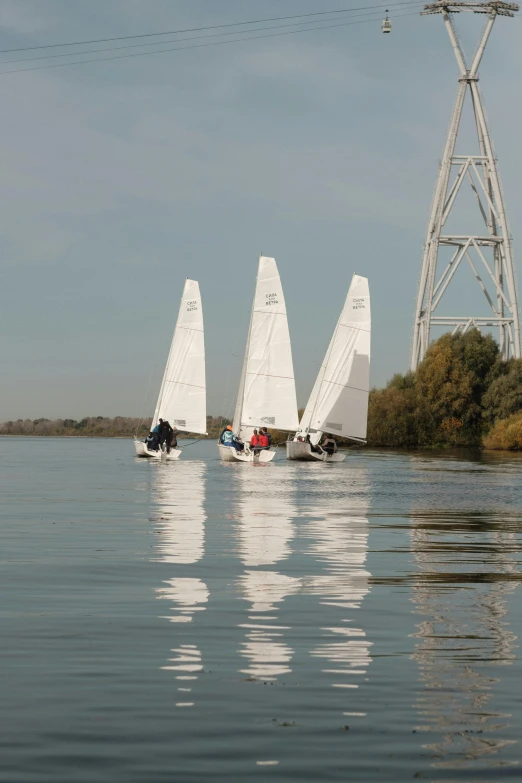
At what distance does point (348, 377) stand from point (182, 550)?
52447mm

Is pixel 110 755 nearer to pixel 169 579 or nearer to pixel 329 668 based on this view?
pixel 329 668

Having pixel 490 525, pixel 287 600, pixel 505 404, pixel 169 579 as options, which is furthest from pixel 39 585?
pixel 505 404

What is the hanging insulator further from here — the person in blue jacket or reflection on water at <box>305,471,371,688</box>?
reflection on water at <box>305,471,371,688</box>

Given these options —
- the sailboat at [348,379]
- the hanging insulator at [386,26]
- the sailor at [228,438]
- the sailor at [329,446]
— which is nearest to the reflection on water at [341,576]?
the sailor at [228,438]

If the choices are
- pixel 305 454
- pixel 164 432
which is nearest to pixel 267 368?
pixel 305 454

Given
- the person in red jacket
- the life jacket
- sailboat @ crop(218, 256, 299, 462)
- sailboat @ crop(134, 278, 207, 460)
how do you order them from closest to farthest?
the person in red jacket → the life jacket → sailboat @ crop(218, 256, 299, 462) → sailboat @ crop(134, 278, 207, 460)

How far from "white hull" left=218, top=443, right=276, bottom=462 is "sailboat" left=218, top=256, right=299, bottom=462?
1.71m

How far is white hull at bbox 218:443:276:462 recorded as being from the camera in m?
64.2

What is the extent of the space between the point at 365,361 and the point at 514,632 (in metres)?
59.7

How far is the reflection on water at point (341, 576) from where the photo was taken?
10227 millimetres

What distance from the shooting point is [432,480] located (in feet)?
153

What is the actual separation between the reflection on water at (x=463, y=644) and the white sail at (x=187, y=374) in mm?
50623

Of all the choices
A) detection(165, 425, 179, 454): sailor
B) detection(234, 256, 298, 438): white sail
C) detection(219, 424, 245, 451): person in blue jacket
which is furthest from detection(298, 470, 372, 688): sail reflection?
detection(165, 425, 179, 454): sailor

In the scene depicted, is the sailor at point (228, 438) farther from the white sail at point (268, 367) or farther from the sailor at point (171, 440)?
the sailor at point (171, 440)
